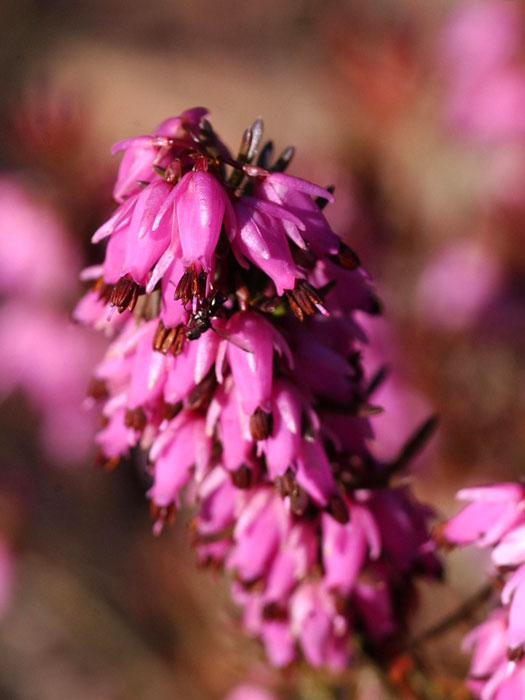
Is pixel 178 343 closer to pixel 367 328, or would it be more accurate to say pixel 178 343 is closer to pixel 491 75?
pixel 367 328

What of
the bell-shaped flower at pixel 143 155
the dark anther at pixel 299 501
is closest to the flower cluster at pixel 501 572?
the dark anther at pixel 299 501

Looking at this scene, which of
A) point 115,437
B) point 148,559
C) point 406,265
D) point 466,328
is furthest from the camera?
point 148,559

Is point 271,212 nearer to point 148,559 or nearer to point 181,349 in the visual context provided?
point 181,349

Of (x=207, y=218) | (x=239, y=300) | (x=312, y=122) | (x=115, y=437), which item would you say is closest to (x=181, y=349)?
(x=239, y=300)

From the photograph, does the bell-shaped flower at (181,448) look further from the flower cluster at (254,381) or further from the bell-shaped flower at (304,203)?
the bell-shaped flower at (304,203)

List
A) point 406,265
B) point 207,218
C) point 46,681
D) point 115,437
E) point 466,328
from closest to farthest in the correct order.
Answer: point 207,218, point 115,437, point 466,328, point 406,265, point 46,681

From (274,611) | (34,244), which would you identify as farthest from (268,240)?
(34,244)

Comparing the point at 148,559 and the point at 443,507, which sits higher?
the point at 443,507
